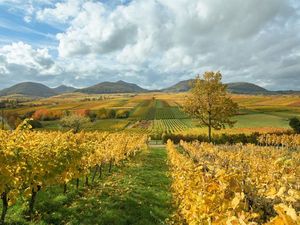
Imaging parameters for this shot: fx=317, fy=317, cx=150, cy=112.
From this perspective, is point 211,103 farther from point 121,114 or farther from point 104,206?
point 121,114

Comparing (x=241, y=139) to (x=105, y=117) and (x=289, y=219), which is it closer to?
(x=289, y=219)

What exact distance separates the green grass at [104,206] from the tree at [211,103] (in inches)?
1132

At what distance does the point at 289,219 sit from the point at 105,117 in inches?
4026

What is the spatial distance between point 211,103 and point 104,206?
3396cm

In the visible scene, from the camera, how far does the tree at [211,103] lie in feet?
142

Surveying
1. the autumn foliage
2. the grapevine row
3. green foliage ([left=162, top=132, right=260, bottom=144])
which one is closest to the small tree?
the autumn foliage

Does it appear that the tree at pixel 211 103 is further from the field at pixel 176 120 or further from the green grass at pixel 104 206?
the green grass at pixel 104 206

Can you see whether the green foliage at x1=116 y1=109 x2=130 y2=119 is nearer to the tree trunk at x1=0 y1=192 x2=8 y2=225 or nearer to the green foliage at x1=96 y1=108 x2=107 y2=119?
the green foliage at x1=96 y1=108 x2=107 y2=119

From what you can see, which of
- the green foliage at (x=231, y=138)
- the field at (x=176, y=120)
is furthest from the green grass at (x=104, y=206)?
the green foliage at (x=231, y=138)

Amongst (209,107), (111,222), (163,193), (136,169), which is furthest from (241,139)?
(111,222)

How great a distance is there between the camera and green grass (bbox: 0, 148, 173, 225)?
10.1 m

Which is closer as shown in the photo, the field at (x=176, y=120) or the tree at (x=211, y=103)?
the tree at (x=211, y=103)

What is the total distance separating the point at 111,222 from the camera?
33.0 feet

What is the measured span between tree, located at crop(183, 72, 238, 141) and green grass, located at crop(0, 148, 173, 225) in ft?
94.3
